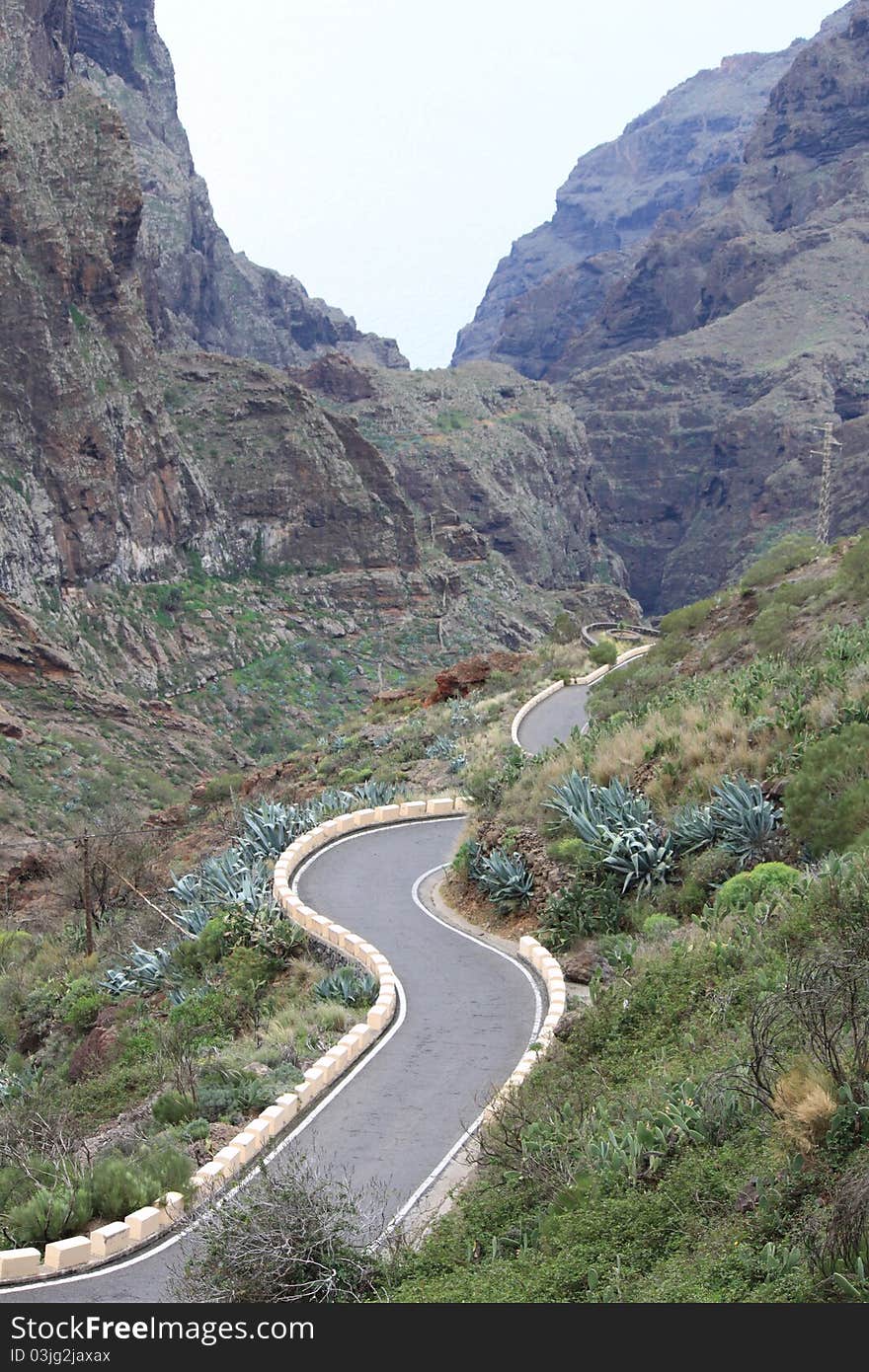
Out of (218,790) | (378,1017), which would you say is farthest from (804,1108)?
(218,790)

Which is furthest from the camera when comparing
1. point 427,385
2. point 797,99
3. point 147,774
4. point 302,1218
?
point 797,99

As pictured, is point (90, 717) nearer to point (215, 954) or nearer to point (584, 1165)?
point (215, 954)

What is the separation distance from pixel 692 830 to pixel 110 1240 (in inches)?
303

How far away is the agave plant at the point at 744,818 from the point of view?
14.4m

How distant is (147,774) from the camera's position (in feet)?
183

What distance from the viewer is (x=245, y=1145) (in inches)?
424

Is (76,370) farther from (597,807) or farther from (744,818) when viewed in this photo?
(744,818)

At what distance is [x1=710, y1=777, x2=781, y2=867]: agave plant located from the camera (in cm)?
1442

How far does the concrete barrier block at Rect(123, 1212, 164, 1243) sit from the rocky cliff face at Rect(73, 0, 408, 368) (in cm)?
14153

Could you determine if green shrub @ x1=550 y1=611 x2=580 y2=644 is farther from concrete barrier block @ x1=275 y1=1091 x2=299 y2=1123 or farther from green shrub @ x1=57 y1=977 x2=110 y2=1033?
concrete barrier block @ x1=275 y1=1091 x2=299 y2=1123

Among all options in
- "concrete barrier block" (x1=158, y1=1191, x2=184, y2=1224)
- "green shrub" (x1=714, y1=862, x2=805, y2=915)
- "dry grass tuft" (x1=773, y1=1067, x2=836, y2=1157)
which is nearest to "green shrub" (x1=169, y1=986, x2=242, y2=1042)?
"concrete barrier block" (x1=158, y1=1191, x2=184, y2=1224)

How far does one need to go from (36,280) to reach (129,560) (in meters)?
15.4
